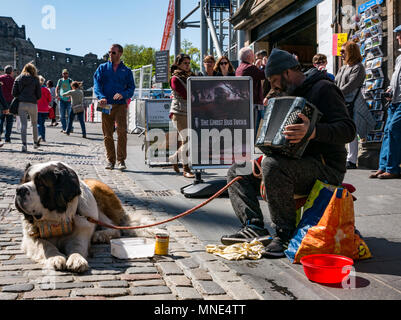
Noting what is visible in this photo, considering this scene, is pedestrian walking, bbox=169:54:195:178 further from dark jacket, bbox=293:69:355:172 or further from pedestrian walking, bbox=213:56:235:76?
dark jacket, bbox=293:69:355:172

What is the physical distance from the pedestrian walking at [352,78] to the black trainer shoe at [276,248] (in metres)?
4.91

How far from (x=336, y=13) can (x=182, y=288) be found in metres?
8.29

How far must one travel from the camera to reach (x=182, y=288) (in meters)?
2.97

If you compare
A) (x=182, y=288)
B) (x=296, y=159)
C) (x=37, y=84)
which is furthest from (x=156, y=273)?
(x=37, y=84)

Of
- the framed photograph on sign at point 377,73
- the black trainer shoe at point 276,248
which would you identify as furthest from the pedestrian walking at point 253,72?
the black trainer shoe at point 276,248

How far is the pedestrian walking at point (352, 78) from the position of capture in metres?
7.95

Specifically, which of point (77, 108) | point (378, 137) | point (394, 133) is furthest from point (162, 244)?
point (77, 108)

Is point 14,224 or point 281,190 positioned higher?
point 281,190

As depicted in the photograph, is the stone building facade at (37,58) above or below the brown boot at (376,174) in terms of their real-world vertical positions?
above

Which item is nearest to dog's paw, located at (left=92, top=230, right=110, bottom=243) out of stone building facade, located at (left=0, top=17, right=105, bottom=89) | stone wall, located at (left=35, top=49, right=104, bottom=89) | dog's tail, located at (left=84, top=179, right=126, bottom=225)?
dog's tail, located at (left=84, top=179, right=126, bottom=225)

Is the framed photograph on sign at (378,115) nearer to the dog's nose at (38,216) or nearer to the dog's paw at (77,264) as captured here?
the dog's paw at (77,264)

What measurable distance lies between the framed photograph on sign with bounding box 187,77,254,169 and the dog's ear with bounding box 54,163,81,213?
338cm
